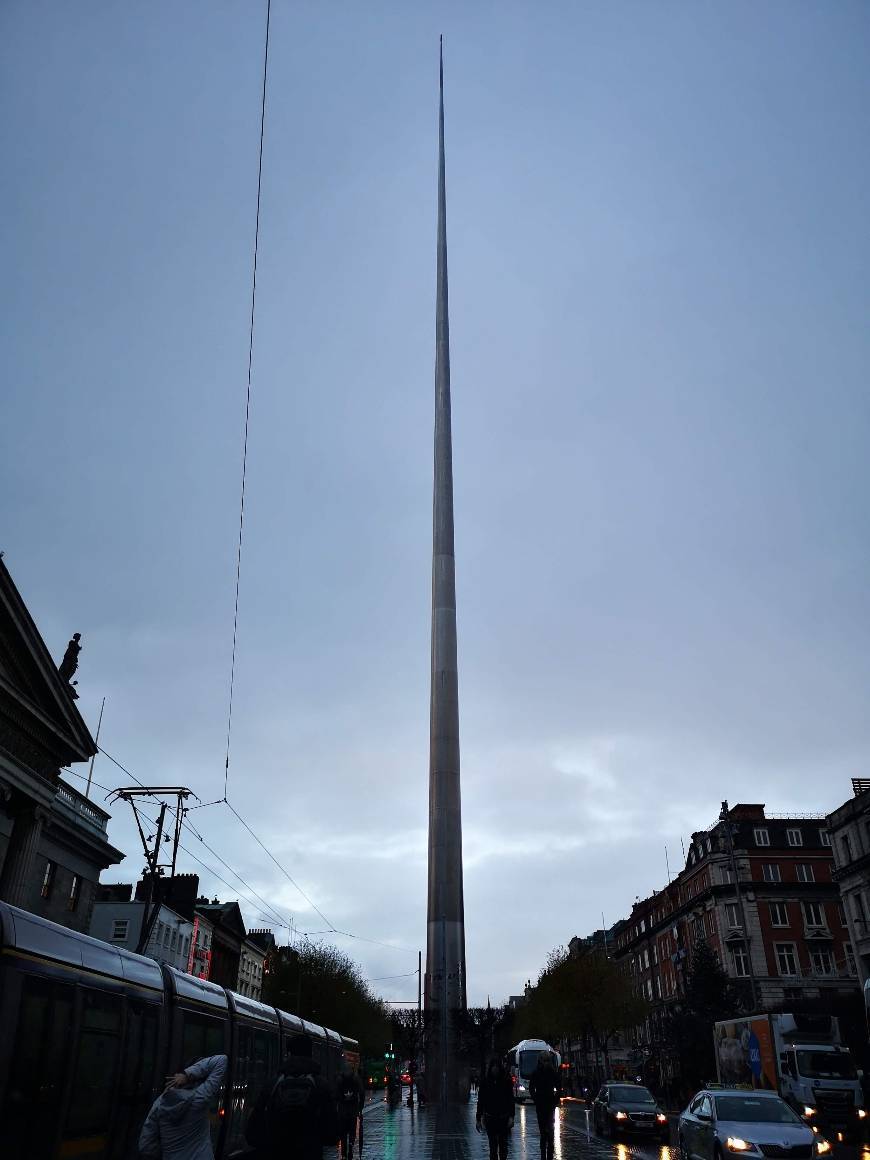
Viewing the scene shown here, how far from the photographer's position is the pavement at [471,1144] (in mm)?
19172

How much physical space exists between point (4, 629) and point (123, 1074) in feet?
80.2

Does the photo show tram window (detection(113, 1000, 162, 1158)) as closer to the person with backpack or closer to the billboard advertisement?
the person with backpack

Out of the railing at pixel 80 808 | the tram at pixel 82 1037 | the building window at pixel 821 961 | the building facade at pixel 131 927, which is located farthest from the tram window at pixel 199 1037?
the building window at pixel 821 961

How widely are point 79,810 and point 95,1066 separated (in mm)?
36233

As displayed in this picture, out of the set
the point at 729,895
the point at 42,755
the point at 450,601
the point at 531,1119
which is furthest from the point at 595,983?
the point at 42,755

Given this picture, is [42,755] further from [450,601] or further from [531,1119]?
[531,1119]

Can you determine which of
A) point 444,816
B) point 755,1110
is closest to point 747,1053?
point 444,816

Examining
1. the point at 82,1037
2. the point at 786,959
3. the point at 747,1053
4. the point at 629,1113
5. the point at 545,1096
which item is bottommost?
the point at 629,1113

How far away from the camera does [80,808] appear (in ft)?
144

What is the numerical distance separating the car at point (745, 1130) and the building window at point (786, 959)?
5545cm

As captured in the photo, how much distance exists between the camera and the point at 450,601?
44094mm

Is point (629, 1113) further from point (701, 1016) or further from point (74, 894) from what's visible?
point (701, 1016)

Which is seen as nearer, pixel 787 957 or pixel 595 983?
pixel 787 957

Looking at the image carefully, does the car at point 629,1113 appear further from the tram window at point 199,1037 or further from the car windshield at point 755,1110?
the tram window at point 199,1037
